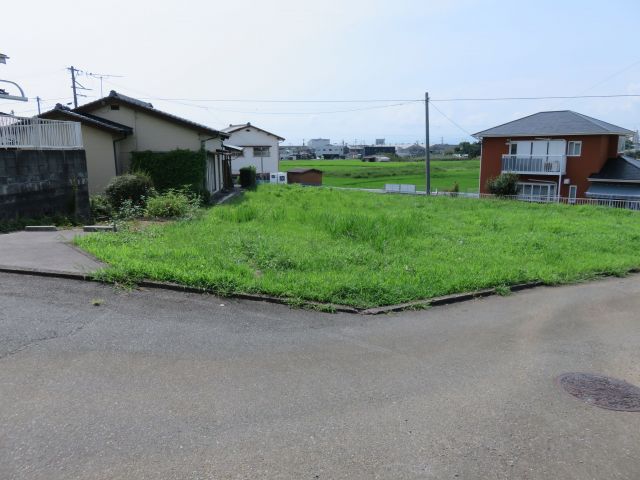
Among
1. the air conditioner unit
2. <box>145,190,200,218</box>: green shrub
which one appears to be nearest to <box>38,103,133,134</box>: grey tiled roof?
<box>145,190,200,218</box>: green shrub

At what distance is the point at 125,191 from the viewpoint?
13359 mm

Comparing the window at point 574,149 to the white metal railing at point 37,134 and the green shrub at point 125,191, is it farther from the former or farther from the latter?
the white metal railing at point 37,134

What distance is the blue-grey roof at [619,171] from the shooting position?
84.6 feet

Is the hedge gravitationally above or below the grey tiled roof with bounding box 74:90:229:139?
below

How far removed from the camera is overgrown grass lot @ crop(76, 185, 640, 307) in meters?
6.16

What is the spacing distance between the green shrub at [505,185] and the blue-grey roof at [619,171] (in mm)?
4181

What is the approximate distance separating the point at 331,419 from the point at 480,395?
1243 millimetres

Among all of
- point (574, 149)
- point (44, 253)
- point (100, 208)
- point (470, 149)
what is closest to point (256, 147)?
point (574, 149)

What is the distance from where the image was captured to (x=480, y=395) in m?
3.66

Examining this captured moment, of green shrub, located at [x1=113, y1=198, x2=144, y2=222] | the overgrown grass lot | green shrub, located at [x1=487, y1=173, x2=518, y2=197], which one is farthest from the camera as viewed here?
green shrub, located at [x1=487, y1=173, x2=518, y2=197]

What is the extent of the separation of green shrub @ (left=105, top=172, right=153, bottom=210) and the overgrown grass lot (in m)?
2.68

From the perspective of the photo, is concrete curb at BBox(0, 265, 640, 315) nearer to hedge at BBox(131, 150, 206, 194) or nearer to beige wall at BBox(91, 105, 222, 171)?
hedge at BBox(131, 150, 206, 194)

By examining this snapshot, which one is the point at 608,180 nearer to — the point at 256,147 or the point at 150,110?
the point at 150,110

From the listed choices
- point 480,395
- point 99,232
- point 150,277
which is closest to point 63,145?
point 99,232
